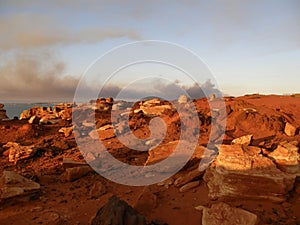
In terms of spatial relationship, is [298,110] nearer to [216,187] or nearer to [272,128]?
[272,128]

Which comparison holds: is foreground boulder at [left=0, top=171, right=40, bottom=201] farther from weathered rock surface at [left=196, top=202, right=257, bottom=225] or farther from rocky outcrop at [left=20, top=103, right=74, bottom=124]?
rocky outcrop at [left=20, top=103, right=74, bottom=124]

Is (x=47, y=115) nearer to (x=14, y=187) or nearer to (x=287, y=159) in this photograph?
(x=14, y=187)

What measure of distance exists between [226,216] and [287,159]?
2.30m

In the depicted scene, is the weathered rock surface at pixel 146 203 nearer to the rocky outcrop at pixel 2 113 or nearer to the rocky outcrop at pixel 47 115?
the rocky outcrop at pixel 47 115

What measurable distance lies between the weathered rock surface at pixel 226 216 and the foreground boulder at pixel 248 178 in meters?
0.72

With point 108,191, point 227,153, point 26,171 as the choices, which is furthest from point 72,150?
point 227,153

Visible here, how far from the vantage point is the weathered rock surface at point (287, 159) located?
18.0 feet

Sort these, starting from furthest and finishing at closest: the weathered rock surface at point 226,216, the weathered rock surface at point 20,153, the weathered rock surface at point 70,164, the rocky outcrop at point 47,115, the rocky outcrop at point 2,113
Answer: the rocky outcrop at point 2,113 < the rocky outcrop at point 47,115 < the weathered rock surface at point 20,153 < the weathered rock surface at point 70,164 < the weathered rock surface at point 226,216

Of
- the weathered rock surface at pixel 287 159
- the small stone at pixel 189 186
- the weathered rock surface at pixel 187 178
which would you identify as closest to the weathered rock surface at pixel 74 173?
the weathered rock surface at pixel 187 178

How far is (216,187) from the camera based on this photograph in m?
→ 5.31

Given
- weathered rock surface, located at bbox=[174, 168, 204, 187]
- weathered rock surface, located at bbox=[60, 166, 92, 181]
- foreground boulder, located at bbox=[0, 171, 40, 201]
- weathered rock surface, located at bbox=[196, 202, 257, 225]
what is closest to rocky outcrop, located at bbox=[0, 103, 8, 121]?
weathered rock surface, located at bbox=[60, 166, 92, 181]

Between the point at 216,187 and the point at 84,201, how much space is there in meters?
2.76

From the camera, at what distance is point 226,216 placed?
4242 millimetres

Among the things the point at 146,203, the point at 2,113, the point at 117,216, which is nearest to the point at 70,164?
the point at 146,203
